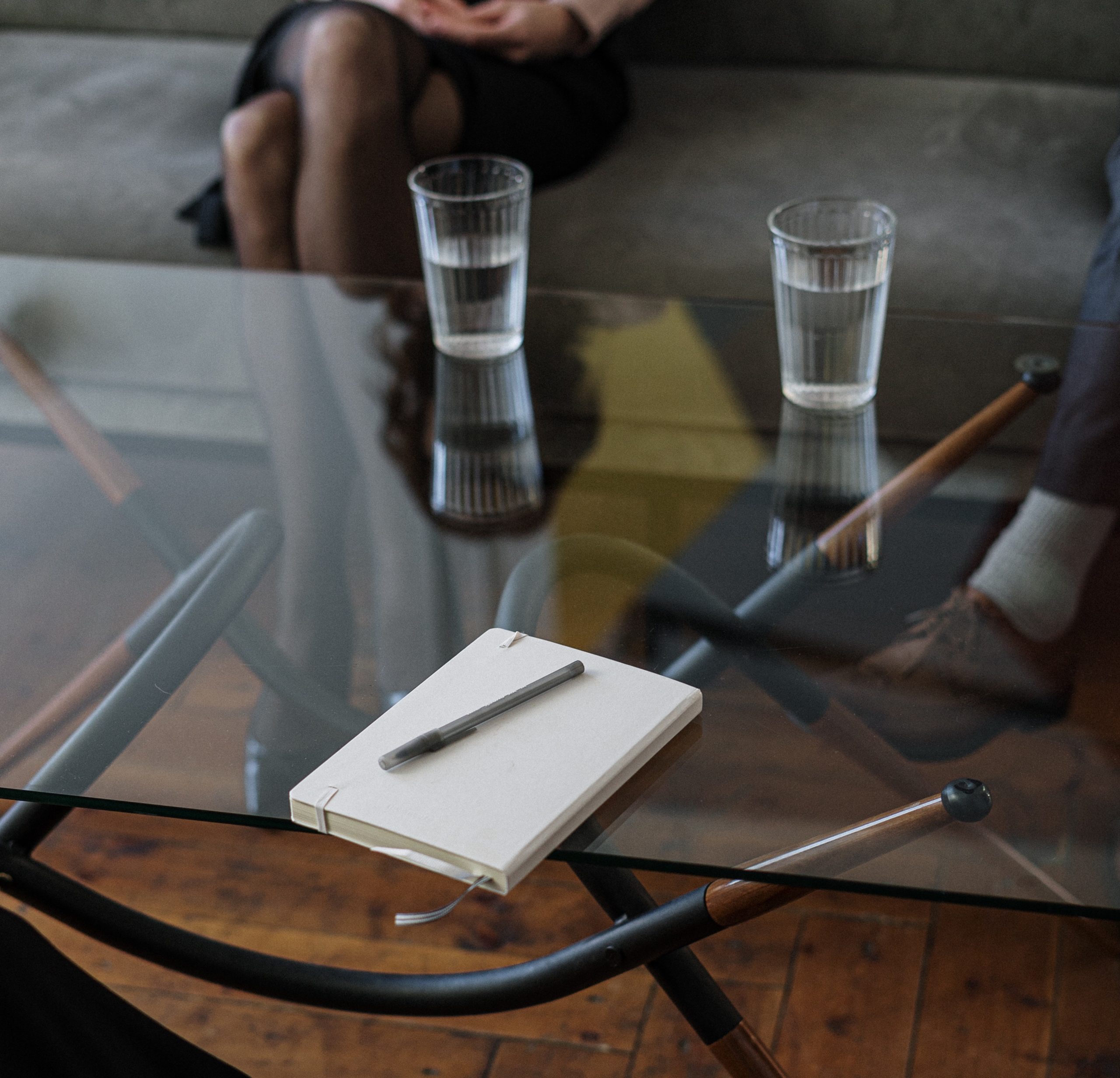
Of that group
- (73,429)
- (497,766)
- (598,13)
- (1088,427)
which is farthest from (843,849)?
(598,13)

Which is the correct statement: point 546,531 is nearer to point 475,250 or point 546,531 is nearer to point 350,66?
point 475,250

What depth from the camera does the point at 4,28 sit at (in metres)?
2.10

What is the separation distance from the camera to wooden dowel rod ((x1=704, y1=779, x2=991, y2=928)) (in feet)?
1.83

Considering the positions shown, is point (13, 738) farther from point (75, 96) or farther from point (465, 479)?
point (75, 96)

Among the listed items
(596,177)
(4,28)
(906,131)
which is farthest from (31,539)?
(4,28)

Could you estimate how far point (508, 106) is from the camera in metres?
1.58

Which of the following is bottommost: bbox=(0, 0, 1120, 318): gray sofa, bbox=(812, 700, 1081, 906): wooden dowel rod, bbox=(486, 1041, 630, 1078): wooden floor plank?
bbox=(486, 1041, 630, 1078): wooden floor plank

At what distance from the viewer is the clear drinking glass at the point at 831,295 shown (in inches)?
34.2

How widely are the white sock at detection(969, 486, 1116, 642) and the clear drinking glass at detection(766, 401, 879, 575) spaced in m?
0.08

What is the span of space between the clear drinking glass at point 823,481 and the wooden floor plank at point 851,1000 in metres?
0.40

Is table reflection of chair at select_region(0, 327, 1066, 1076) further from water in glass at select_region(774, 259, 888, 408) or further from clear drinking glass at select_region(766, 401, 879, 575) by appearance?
water in glass at select_region(774, 259, 888, 408)

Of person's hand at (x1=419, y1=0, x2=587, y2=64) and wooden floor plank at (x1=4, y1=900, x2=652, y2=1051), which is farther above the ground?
person's hand at (x1=419, y1=0, x2=587, y2=64)

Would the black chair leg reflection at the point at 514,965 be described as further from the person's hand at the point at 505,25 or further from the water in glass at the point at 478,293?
the person's hand at the point at 505,25

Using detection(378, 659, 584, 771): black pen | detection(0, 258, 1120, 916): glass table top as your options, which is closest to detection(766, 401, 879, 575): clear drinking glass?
detection(0, 258, 1120, 916): glass table top
